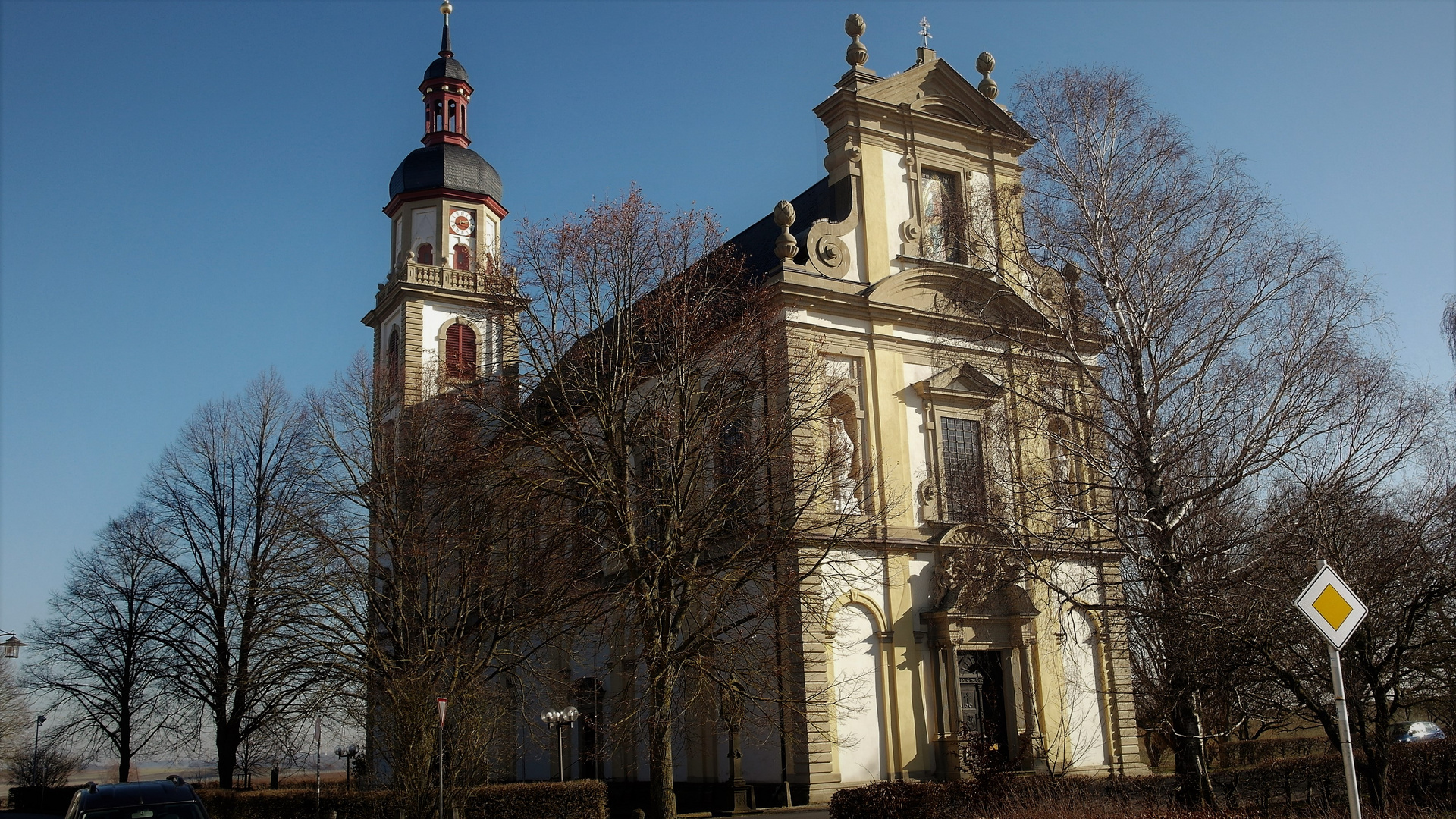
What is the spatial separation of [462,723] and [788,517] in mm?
6726

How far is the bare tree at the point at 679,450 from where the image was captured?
2025 cm

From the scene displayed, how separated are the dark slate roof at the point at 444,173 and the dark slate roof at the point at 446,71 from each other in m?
2.77

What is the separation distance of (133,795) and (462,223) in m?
33.1

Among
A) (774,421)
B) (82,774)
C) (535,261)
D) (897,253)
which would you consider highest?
(897,253)

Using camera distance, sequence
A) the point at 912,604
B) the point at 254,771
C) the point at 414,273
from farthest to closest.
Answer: the point at 414,273
the point at 254,771
the point at 912,604

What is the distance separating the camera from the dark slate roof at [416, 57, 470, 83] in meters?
45.1

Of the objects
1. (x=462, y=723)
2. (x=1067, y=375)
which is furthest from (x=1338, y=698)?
(x=462, y=723)

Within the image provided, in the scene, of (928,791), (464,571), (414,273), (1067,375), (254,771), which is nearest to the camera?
(928,791)

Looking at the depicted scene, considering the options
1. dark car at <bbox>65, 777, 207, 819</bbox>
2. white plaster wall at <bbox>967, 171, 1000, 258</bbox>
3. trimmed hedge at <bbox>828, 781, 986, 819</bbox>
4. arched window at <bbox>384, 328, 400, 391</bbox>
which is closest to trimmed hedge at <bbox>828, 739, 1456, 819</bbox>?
trimmed hedge at <bbox>828, 781, 986, 819</bbox>

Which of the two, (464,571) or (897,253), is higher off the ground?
(897,253)

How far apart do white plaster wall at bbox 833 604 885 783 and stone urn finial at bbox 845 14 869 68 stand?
43.1ft

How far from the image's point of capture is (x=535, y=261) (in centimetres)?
2089

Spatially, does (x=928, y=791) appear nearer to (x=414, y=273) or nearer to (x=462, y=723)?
(x=462, y=723)

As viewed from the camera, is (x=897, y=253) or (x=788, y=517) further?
(x=897, y=253)
